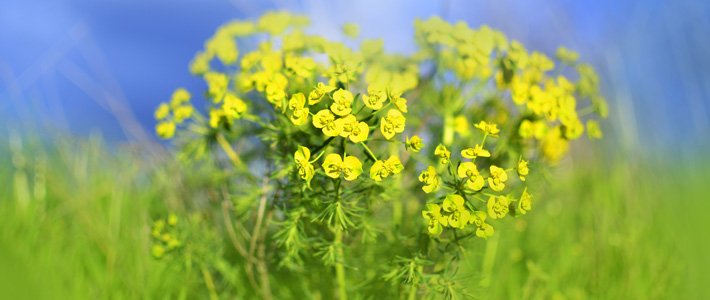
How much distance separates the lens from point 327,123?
2.85 feet

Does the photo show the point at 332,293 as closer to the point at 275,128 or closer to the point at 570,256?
the point at 275,128

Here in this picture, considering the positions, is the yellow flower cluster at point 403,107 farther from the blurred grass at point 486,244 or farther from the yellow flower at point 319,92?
the blurred grass at point 486,244

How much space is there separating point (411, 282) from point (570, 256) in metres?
1.21

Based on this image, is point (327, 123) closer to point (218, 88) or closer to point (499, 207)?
point (499, 207)

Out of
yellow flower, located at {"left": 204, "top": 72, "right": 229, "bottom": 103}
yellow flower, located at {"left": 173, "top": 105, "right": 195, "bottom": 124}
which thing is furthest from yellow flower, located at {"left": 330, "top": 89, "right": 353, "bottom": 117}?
yellow flower, located at {"left": 173, "top": 105, "right": 195, "bottom": 124}

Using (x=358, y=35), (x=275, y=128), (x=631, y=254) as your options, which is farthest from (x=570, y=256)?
(x=275, y=128)

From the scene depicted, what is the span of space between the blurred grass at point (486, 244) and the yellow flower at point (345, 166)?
32.6 inches

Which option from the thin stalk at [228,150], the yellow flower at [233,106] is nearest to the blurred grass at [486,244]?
the thin stalk at [228,150]

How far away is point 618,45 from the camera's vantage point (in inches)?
93.8

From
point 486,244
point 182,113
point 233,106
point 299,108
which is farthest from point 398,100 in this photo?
point 486,244

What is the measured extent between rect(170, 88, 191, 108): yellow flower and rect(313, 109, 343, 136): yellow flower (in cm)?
57

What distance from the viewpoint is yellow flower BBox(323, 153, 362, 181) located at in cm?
88

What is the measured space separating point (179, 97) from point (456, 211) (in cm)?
76

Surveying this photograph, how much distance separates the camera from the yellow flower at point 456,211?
884 millimetres
